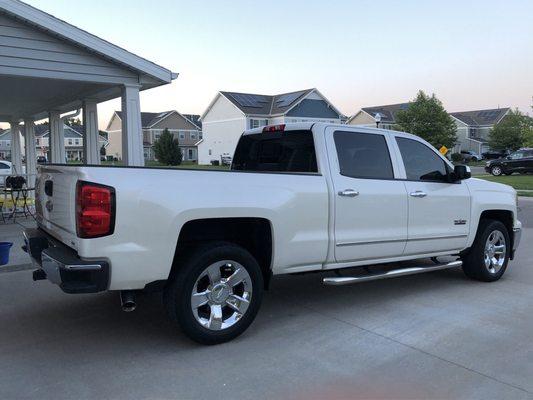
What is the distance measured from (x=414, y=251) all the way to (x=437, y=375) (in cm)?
208

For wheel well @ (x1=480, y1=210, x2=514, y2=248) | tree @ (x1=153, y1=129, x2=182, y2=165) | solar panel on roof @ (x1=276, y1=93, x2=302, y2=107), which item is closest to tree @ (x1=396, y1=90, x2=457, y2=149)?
solar panel on roof @ (x1=276, y1=93, x2=302, y2=107)

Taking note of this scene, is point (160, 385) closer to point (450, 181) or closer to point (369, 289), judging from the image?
point (369, 289)

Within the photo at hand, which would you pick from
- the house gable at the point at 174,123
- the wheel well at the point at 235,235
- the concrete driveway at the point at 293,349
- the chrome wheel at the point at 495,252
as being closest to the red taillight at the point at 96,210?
the wheel well at the point at 235,235

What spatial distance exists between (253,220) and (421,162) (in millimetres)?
2435

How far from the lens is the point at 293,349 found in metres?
4.28

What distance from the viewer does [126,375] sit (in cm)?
376

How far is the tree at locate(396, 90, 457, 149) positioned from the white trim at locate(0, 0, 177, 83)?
52.5 meters

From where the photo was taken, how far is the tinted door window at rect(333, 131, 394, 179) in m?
5.23

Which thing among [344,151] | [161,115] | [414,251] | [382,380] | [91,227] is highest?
[161,115]

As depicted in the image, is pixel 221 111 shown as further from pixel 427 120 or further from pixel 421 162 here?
pixel 421 162

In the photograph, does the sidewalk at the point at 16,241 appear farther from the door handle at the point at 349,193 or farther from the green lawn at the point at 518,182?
the green lawn at the point at 518,182

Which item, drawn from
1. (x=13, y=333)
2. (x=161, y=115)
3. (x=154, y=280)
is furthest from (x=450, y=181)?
(x=161, y=115)

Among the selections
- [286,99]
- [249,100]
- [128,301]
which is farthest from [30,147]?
[249,100]

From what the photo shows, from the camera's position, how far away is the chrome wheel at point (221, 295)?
4.26 meters
